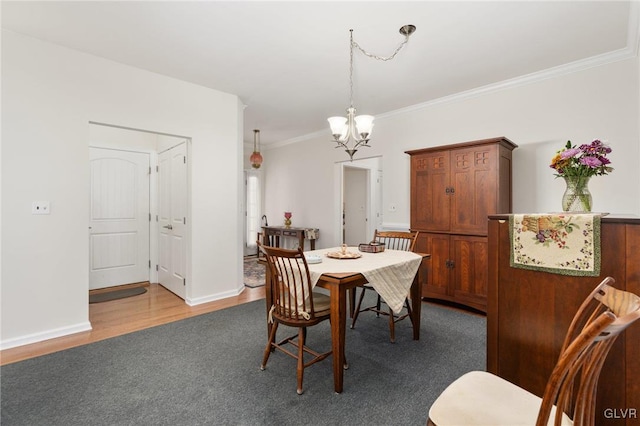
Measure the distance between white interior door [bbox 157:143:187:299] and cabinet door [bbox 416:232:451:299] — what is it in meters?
2.97

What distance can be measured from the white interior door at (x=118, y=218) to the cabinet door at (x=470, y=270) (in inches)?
170

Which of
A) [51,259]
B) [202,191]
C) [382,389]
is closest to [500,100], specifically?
[382,389]

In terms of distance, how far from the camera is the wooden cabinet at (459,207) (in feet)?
10.7

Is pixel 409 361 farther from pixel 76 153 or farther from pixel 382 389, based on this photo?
pixel 76 153

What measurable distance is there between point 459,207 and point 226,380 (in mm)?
2874

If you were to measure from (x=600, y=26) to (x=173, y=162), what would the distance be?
4.61 metres

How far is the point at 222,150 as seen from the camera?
12.9 ft

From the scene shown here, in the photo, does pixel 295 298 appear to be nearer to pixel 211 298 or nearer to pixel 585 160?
pixel 585 160

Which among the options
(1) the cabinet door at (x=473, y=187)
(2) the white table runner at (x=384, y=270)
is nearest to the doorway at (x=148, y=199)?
(2) the white table runner at (x=384, y=270)

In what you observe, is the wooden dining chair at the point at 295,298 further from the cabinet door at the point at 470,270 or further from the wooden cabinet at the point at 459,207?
the cabinet door at the point at 470,270

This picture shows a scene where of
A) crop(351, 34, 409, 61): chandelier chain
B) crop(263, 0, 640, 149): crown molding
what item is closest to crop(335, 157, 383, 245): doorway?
crop(263, 0, 640, 149): crown molding

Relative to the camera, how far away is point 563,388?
82cm

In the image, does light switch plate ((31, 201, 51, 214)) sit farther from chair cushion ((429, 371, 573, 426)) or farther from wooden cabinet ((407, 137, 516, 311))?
wooden cabinet ((407, 137, 516, 311))

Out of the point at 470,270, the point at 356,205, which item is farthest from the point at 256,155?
the point at 470,270
